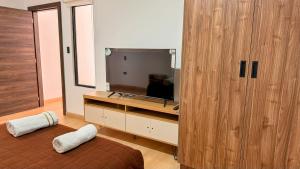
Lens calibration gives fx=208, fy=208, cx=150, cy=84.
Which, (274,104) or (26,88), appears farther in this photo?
(26,88)

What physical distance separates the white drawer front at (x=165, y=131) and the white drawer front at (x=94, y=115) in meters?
0.85

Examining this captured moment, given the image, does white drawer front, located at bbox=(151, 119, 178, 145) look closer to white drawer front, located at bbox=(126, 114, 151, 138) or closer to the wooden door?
white drawer front, located at bbox=(126, 114, 151, 138)

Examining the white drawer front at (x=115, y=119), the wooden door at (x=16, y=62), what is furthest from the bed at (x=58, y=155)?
the wooden door at (x=16, y=62)

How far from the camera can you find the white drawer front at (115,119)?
2.76 meters

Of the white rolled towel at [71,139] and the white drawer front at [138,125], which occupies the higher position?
the white rolled towel at [71,139]

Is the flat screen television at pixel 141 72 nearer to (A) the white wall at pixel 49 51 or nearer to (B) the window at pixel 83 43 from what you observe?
(B) the window at pixel 83 43

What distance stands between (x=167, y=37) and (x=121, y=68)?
758 mm

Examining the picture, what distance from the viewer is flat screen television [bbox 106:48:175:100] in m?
2.50

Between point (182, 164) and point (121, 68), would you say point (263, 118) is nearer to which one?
point (182, 164)

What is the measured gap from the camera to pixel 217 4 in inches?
68.1

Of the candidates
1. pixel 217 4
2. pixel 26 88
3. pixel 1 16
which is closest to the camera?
pixel 217 4

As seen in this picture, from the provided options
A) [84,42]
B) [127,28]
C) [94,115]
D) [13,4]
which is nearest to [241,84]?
[127,28]

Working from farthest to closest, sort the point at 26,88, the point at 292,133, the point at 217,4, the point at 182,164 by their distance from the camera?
the point at 26,88
the point at 182,164
the point at 217,4
the point at 292,133

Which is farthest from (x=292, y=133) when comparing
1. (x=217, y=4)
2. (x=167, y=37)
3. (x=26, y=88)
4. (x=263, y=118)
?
(x=26, y=88)
